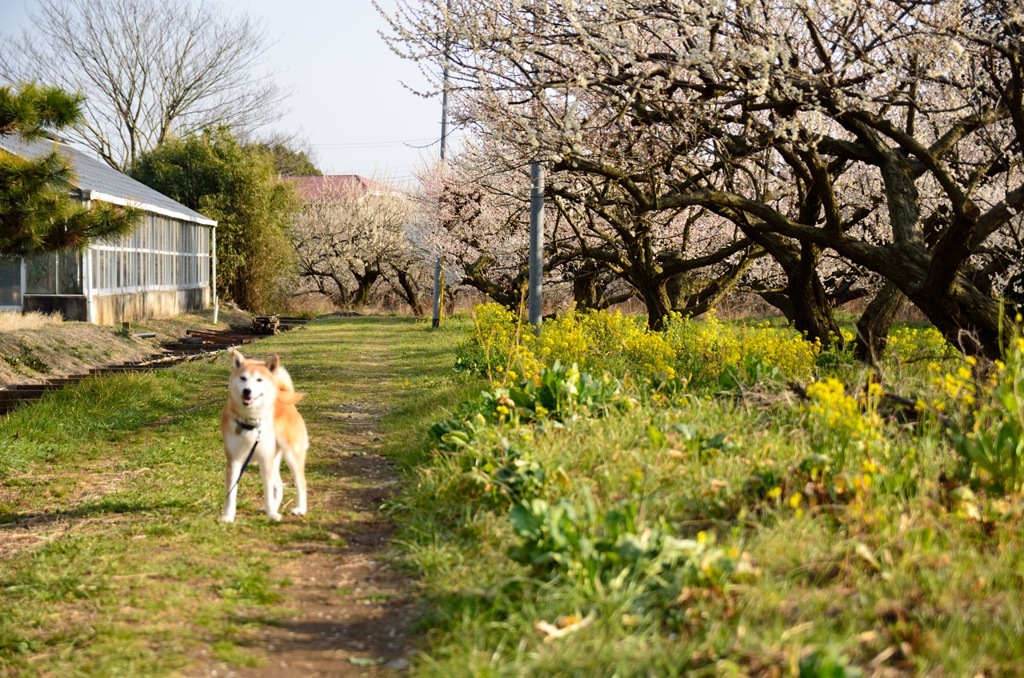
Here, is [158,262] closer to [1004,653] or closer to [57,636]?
[57,636]

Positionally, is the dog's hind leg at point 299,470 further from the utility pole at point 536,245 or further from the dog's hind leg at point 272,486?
the utility pole at point 536,245

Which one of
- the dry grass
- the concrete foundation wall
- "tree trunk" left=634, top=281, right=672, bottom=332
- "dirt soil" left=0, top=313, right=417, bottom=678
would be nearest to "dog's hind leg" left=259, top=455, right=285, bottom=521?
"dirt soil" left=0, top=313, right=417, bottom=678

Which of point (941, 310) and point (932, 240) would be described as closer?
point (941, 310)

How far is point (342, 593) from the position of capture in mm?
5195

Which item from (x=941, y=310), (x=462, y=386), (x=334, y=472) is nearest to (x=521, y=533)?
(x=334, y=472)

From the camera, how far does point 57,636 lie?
4.48m

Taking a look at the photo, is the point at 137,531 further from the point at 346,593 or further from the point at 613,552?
the point at 613,552

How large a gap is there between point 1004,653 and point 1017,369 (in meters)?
2.29

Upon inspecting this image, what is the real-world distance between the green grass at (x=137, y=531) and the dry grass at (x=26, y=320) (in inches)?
272

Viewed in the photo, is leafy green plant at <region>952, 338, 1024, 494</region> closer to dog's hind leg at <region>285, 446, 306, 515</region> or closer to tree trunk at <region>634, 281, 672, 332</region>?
dog's hind leg at <region>285, 446, 306, 515</region>

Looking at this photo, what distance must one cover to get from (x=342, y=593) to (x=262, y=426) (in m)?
1.30

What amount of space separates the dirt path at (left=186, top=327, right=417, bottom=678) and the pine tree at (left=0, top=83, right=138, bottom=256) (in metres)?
4.37

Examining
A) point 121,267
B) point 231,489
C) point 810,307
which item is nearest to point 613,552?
point 231,489

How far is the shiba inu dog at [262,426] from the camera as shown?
595 cm
